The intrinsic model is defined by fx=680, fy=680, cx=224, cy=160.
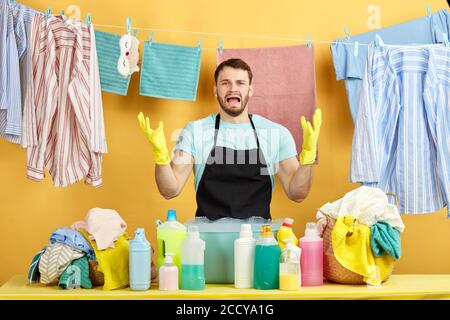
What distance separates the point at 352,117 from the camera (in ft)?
9.96

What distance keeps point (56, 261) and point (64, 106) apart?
2.63ft

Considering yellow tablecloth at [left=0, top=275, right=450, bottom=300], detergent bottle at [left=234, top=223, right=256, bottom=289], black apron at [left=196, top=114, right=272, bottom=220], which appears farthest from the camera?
black apron at [left=196, top=114, right=272, bottom=220]

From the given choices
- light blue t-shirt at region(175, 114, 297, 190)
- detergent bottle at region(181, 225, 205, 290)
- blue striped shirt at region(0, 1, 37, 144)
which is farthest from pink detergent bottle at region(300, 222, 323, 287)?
blue striped shirt at region(0, 1, 37, 144)

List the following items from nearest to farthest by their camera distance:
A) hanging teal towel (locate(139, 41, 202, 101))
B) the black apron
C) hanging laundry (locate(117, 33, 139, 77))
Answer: the black apron → hanging laundry (locate(117, 33, 139, 77)) → hanging teal towel (locate(139, 41, 202, 101))

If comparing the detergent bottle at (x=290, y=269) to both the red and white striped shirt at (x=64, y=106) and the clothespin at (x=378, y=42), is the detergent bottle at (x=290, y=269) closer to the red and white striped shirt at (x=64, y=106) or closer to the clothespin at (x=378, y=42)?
the red and white striped shirt at (x=64, y=106)

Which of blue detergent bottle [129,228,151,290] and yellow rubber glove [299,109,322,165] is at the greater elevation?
yellow rubber glove [299,109,322,165]

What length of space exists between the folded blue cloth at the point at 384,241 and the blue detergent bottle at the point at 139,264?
0.74 m

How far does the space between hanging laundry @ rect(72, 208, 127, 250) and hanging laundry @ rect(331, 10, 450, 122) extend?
1.21 meters

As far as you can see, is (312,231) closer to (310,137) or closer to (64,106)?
(310,137)

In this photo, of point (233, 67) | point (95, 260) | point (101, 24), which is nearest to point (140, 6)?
point (101, 24)

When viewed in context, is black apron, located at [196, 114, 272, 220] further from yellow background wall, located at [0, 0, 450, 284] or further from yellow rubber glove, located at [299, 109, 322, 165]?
yellow background wall, located at [0, 0, 450, 284]

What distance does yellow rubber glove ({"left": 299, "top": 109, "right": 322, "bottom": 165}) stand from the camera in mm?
2373

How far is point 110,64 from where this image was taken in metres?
2.96

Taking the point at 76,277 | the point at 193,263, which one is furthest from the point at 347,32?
the point at 76,277
